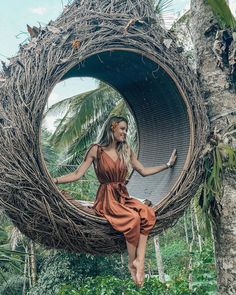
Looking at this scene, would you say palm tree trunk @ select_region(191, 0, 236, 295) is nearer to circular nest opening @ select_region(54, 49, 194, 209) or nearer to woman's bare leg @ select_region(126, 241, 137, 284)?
circular nest opening @ select_region(54, 49, 194, 209)

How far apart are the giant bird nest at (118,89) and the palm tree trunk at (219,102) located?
93 mm

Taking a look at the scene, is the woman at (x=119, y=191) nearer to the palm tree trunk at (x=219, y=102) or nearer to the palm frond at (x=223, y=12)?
the palm tree trunk at (x=219, y=102)

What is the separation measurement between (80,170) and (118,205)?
29 cm

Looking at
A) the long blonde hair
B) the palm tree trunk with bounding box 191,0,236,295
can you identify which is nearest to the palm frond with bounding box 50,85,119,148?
the palm tree trunk with bounding box 191,0,236,295

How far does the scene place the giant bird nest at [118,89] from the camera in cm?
239

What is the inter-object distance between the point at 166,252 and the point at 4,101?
1563 centimetres

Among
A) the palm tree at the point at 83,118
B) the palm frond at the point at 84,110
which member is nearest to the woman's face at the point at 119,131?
the palm tree at the point at 83,118

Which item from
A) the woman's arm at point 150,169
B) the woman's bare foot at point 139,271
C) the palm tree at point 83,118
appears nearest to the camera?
the woman's bare foot at point 139,271

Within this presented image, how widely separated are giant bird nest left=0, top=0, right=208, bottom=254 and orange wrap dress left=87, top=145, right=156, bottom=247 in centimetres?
7

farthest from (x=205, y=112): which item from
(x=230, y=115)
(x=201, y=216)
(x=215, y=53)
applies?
(x=201, y=216)

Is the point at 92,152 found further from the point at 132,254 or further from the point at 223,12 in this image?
the point at 223,12

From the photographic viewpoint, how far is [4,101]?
2.47 metres

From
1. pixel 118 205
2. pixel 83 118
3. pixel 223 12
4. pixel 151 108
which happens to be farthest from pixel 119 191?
pixel 83 118

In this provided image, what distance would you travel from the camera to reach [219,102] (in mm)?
3041
